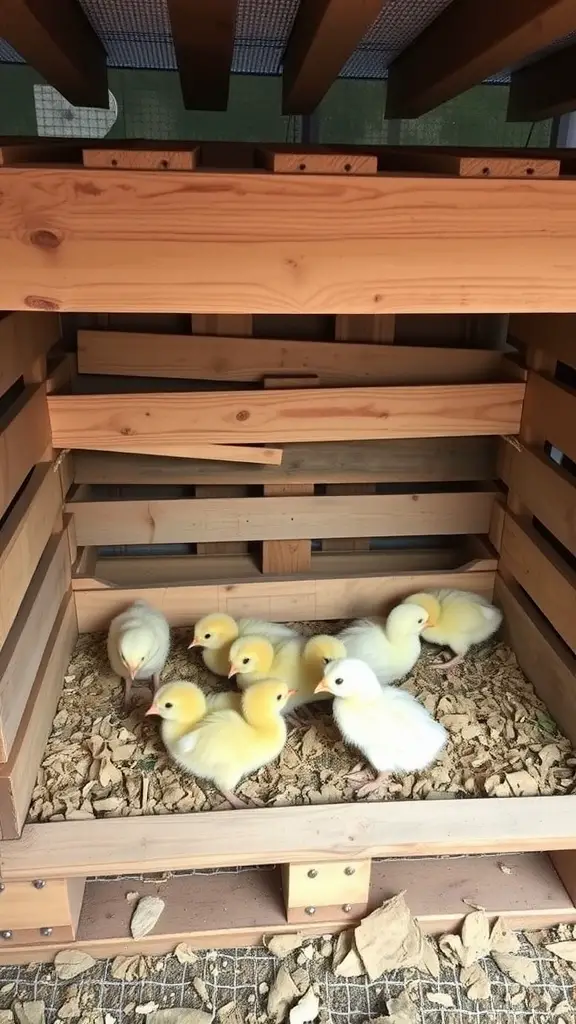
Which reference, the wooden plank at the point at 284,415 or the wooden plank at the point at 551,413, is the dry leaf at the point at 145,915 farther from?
the wooden plank at the point at 551,413

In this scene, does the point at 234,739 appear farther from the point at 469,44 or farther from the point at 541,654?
the point at 469,44

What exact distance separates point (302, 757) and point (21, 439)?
900mm

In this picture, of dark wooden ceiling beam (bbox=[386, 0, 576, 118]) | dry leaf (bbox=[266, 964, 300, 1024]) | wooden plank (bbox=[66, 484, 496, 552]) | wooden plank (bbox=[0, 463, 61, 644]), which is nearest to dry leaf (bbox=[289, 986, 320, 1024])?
dry leaf (bbox=[266, 964, 300, 1024])

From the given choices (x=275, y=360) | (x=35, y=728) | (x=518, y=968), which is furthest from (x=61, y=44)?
(x=518, y=968)

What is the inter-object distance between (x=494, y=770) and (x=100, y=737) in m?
0.86

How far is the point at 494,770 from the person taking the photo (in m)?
1.69

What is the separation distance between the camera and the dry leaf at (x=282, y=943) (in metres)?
1.50

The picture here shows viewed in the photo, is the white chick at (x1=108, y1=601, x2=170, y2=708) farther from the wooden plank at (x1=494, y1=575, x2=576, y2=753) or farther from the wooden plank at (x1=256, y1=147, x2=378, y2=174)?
the wooden plank at (x1=256, y1=147, x2=378, y2=174)

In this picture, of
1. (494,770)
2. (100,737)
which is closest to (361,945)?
(494,770)

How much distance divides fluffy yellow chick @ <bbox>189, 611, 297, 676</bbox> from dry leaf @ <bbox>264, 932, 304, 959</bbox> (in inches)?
24.0

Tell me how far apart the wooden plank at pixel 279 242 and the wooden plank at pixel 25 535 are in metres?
0.54

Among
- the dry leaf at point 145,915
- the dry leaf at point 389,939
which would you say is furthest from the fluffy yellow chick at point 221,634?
the dry leaf at point 389,939

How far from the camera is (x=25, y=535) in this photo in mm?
1590

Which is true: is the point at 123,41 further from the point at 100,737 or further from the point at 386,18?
the point at 100,737
